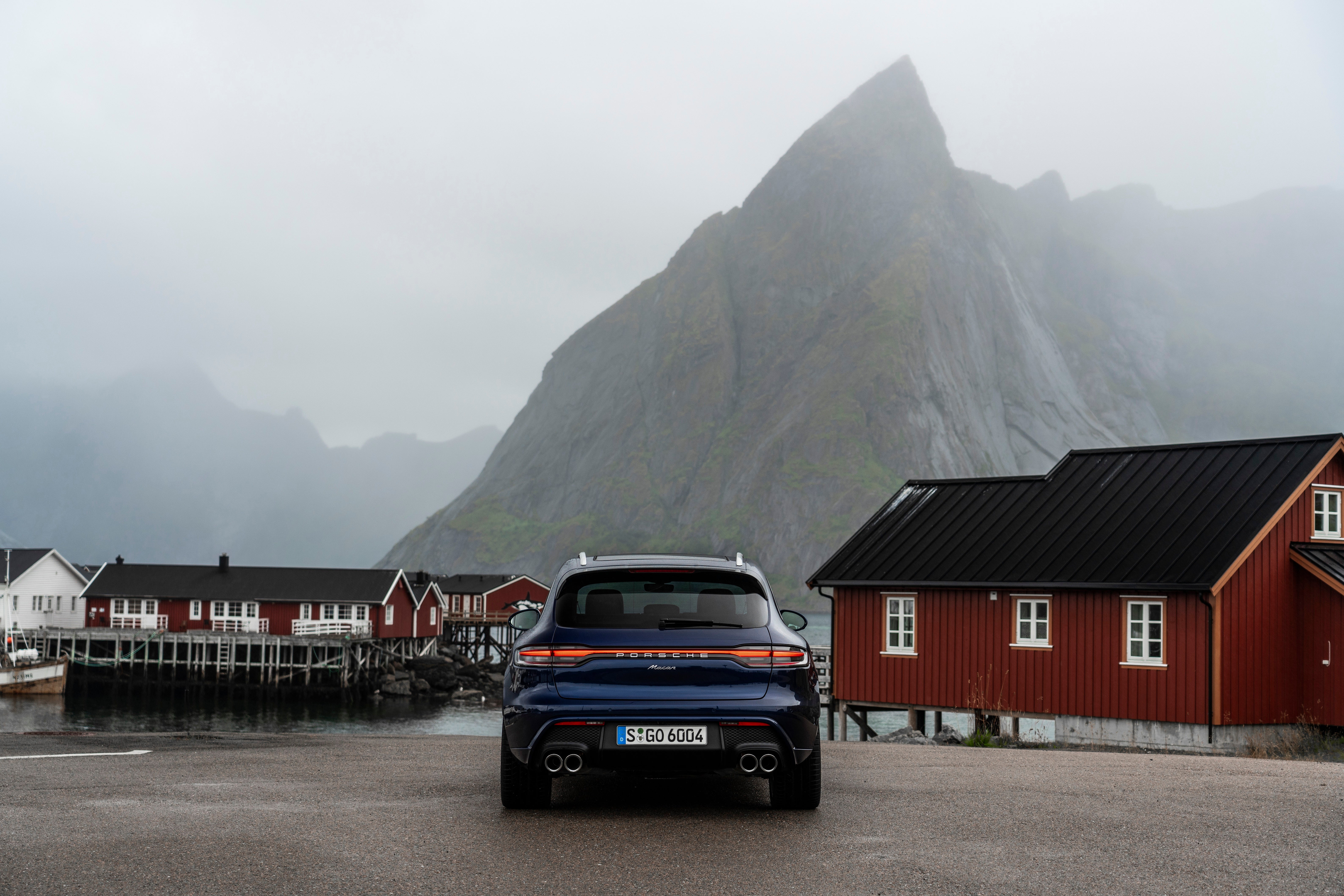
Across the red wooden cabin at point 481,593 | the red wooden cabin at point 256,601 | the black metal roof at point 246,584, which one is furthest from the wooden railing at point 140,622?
the red wooden cabin at point 481,593

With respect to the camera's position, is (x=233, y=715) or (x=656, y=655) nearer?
(x=656, y=655)

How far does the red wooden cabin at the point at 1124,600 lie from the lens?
23188mm

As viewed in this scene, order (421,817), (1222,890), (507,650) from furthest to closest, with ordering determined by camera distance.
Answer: (507,650) < (421,817) < (1222,890)

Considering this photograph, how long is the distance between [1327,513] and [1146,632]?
203 inches

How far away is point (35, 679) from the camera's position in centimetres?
6425

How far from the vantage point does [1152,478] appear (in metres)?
26.3

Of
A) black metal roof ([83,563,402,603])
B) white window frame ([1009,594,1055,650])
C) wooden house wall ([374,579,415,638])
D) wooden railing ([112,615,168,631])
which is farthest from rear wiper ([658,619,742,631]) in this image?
wooden railing ([112,615,168,631])

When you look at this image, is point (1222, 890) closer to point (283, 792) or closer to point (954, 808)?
point (954, 808)

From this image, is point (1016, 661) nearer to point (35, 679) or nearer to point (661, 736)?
point (661, 736)

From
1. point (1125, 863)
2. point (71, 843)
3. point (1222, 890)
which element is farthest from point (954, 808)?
point (71, 843)

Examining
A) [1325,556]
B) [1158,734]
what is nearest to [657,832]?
[1158,734]

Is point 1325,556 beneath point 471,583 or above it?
above

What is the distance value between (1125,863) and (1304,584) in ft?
66.2

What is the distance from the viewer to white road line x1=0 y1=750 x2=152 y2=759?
39.5 ft
